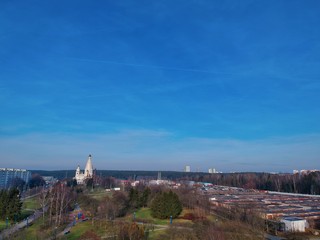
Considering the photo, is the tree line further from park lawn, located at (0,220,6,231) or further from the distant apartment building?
the distant apartment building

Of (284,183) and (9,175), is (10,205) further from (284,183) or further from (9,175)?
(9,175)

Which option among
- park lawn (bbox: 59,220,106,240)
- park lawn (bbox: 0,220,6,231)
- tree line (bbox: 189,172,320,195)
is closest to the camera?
park lawn (bbox: 59,220,106,240)

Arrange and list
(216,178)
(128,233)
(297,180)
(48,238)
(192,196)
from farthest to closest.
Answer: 1. (216,178)
2. (297,180)
3. (192,196)
4. (48,238)
5. (128,233)

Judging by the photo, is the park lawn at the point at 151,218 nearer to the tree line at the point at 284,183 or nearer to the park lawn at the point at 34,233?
the park lawn at the point at 34,233

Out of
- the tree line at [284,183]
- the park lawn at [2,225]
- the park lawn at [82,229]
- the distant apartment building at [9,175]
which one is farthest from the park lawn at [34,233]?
the distant apartment building at [9,175]

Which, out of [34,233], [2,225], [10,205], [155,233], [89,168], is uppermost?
[89,168]

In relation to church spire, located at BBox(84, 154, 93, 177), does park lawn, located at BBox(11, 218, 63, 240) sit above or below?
below

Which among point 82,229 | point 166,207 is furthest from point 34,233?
point 166,207

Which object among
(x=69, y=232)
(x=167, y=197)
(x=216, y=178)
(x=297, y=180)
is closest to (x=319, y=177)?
(x=297, y=180)

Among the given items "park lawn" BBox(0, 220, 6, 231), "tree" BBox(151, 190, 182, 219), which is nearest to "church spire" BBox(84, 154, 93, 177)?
"park lawn" BBox(0, 220, 6, 231)

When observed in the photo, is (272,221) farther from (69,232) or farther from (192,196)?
(69,232)

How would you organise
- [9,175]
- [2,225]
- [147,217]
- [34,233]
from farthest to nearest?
[9,175] < [147,217] < [2,225] < [34,233]
